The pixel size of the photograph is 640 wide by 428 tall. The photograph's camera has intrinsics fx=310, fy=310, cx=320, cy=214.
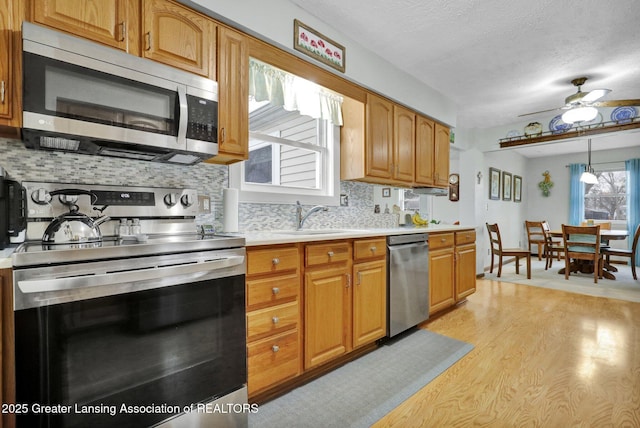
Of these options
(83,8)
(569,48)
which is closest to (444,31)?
(569,48)

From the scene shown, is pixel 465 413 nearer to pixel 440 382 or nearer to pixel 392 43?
pixel 440 382

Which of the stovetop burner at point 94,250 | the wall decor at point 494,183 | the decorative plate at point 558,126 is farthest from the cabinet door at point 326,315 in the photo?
the wall decor at point 494,183

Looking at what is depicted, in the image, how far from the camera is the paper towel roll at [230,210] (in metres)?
2.01

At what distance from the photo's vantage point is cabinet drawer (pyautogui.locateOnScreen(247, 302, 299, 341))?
5.42 feet

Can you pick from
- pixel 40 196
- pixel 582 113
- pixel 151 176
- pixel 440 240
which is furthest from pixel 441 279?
pixel 40 196

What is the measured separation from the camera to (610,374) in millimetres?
2059

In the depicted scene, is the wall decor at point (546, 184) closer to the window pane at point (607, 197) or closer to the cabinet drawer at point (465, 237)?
the window pane at point (607, 197)

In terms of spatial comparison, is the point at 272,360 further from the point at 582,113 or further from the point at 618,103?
the point at 618,103

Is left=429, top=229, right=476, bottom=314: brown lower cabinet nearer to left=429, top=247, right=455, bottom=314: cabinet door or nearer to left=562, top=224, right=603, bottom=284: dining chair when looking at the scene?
left=429, top=247, right=455, bottom=314: cabinet door

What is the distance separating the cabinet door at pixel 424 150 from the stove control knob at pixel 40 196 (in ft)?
10.0

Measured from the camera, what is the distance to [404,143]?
3229 mm

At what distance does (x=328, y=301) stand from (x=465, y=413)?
3.13ft

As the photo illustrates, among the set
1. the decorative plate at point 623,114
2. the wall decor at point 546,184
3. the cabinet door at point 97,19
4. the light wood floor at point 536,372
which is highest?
the decorative plate at point 623,114

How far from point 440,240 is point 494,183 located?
3.93 meters
